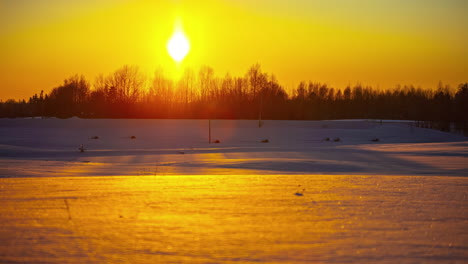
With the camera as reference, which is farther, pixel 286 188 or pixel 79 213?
pixel 286 188

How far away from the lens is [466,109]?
247ft

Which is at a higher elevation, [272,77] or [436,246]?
[272,77]

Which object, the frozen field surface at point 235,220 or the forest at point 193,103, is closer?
the frozen field surface at point 235,220

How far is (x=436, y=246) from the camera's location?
18.7 feet

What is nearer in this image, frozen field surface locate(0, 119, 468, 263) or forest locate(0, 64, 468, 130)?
frozen field surface locate(0, 119, 468, 263)

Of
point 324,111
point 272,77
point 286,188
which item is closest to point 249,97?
point 272,77

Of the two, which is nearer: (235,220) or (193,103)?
(235,220)

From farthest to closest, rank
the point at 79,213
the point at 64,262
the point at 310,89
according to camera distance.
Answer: the point at 310,89
the point at 79,213
the point at 64,262

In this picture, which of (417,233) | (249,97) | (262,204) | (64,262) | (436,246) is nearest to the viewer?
(64,262)

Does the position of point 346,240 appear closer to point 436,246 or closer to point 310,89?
point 436,246

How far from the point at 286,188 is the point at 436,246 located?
15.7 feet

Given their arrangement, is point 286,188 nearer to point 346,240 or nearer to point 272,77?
point 346,240

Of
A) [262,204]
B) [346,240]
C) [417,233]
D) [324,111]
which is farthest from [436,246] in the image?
[324,111]

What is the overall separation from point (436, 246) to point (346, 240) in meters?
1.05
